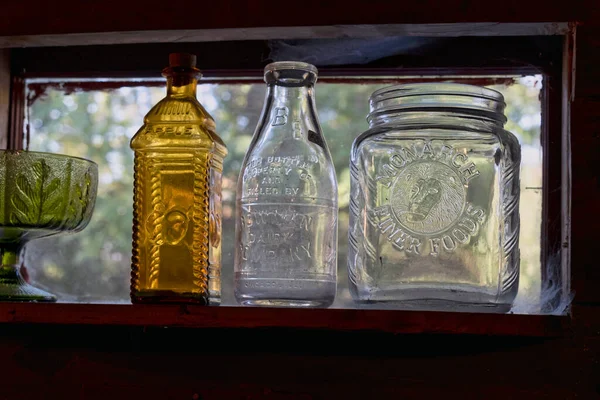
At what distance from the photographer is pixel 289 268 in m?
0.87

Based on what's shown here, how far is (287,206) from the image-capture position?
34.9 inches

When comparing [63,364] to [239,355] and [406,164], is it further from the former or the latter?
[406,164]

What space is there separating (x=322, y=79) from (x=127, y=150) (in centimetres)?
29

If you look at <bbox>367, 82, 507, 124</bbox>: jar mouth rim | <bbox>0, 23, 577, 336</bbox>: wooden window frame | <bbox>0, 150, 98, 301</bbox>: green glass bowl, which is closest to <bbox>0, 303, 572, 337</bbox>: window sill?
<bbox>0, 23, 577, 336</bbox>: wooden window frame

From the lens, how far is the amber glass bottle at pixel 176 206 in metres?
0.88

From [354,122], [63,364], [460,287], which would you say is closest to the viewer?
[460,287]

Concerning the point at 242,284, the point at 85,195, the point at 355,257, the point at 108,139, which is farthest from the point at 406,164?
the point at 108,139

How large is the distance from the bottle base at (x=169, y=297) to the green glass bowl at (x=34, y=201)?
5.4 inches

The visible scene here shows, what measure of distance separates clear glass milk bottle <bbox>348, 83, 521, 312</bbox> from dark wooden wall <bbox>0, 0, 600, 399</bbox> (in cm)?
6

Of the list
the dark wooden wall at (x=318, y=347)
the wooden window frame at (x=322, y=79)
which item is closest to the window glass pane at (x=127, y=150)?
the wooden window frame at (x=322, y=79)

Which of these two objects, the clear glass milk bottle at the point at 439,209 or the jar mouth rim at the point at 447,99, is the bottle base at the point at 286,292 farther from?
the jar mouth rim at the point at 447,99

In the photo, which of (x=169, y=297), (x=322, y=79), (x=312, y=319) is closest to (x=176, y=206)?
(x=169, y=297)

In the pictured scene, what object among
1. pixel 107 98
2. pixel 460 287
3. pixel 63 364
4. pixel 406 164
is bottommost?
pixel 63 364

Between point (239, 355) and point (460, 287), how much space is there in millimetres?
256
